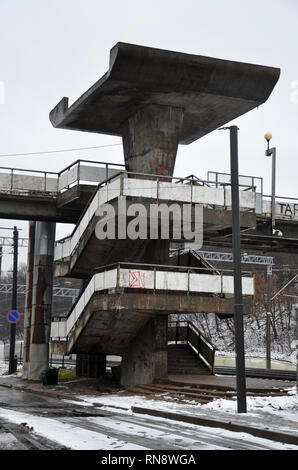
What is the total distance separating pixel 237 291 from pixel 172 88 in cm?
1232

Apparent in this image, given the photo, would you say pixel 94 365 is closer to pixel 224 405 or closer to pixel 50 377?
pixel 50 377

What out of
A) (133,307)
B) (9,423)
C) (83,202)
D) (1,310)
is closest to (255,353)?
(83,202)

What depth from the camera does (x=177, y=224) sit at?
2536 cm

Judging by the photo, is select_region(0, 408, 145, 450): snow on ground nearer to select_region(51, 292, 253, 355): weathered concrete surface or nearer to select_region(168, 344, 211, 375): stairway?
select_region(51, 292, 253, 355): weathered concrete surface

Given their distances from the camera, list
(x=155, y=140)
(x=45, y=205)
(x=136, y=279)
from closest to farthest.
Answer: (x=136, y=279), (x=155, y=140), (x=45, y=205)

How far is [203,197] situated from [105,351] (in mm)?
7698

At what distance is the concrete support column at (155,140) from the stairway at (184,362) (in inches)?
329

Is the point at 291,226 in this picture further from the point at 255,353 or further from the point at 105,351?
the point at 255,353

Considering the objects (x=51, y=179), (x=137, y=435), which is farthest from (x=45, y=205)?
(x=137, y=435)

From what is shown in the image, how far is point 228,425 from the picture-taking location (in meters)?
13.6

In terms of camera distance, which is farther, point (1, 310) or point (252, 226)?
point (1, 310)

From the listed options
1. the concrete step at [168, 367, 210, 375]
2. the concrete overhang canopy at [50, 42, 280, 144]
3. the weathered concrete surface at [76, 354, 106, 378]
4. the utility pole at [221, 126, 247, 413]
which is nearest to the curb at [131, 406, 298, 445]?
the utility pole at [221, 126, 247, 413]

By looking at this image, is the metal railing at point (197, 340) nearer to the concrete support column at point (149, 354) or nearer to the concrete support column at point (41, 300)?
the concrete support column at point (149, 354)

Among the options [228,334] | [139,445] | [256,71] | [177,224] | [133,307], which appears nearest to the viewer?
[139,445]
